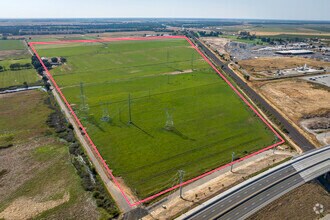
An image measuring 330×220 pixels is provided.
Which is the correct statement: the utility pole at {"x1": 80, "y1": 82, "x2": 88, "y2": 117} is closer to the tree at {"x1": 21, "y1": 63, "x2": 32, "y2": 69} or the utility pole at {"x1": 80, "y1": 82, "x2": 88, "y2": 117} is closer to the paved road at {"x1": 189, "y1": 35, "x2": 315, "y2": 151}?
the tree at {"x1": 21, "y1": 63, "x2": 32, "y2": 69}

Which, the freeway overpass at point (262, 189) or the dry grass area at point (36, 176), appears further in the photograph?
the dry grass area at point (36, 176)

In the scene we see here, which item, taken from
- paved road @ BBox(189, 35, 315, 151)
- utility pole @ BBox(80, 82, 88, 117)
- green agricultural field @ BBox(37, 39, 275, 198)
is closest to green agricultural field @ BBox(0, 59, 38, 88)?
green agricultural field @ BBox(37, 39, 275, 198)

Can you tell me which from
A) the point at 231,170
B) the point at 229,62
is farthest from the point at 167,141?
the point at 229,62

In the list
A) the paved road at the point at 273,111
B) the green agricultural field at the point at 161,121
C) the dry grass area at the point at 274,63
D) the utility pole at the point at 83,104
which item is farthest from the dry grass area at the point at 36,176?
the dry grass area at the point at 274,63

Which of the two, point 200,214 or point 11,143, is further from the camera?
point 11,143

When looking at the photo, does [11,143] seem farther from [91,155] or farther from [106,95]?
[106,95]

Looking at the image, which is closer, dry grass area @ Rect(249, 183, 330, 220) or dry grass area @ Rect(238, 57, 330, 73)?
dry grass area @ Rect(249, 183, 330, 220)

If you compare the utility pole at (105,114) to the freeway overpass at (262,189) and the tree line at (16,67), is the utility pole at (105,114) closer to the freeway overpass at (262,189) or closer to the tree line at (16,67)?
the freeway overpass at (262,189)
